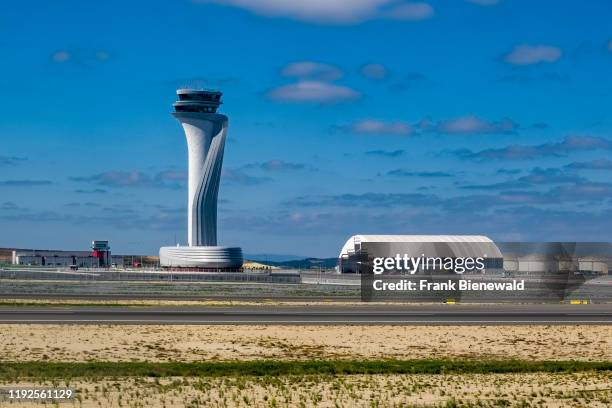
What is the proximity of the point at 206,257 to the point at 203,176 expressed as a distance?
45.1 ft

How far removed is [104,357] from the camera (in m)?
37.4

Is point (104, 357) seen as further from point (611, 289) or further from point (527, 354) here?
point (611, 289)

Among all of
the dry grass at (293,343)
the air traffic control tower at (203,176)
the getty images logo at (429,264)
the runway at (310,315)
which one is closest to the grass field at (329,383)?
the dry grass at (293,343)

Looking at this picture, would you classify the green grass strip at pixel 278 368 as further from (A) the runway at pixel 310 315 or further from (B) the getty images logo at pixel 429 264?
(B) the getty images logo at pixel 429 264

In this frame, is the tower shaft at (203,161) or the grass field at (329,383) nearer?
the grass field at (329,383)

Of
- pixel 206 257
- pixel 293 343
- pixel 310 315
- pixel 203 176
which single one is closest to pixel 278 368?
pixel 293 343

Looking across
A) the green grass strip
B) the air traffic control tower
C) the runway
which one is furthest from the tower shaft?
the green grass strip

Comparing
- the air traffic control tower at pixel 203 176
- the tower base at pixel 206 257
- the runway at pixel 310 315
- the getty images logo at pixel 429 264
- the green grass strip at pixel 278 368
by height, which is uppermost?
the air traffic control tower at pixel 203 176

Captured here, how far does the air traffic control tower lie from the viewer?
473ft

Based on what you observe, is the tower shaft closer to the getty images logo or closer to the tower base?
the tower base

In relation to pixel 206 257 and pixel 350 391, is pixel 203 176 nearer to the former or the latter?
pixel 206 257

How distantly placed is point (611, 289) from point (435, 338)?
64.9 m

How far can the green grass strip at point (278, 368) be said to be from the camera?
32.9m

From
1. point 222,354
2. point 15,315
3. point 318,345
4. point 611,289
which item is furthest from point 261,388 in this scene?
point 611,289
